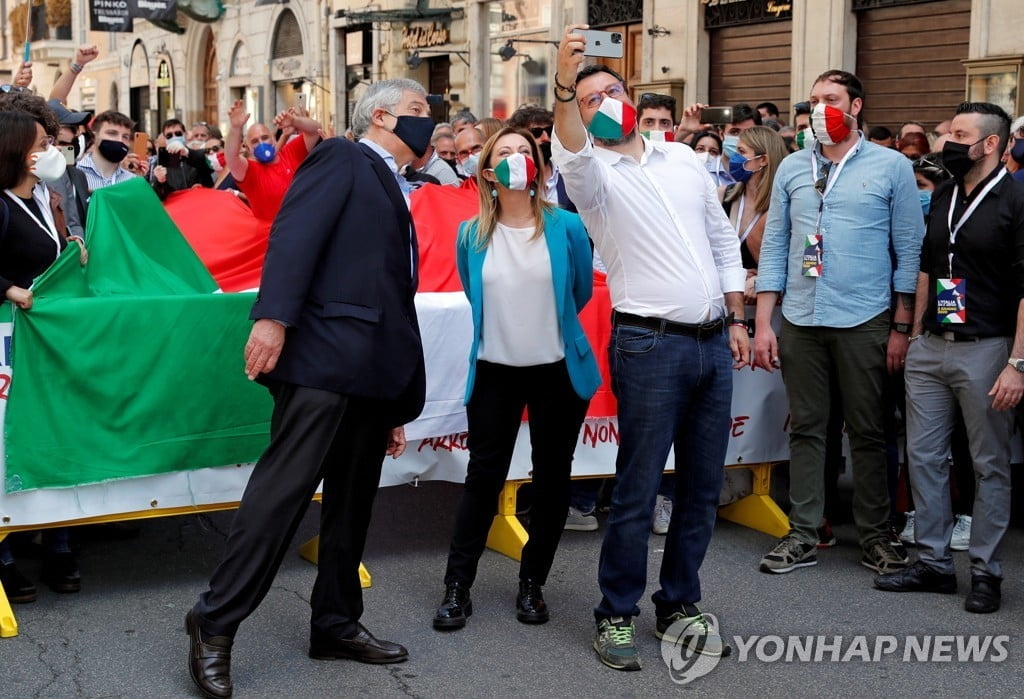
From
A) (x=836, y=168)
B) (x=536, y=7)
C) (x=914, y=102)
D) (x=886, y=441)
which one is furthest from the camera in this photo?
(x=536, y=7)

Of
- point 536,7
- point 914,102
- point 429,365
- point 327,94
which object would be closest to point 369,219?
point 429,365

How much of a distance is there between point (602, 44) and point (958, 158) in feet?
6.21

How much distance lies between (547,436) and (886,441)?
2.07 metres

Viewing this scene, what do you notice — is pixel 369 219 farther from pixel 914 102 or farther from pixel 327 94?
pixel 327 94

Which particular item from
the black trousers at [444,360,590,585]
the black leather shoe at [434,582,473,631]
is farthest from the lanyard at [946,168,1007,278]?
the black leather shoe at [434,582,473,631]

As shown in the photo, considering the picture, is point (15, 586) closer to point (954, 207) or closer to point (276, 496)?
point (276, 496)

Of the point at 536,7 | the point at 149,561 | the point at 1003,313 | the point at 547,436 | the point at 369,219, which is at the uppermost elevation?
the point at 536,7

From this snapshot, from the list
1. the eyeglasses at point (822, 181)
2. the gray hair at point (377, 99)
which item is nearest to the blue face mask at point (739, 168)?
the eyeglasses at point (822, 181)

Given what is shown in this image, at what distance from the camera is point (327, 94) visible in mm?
26047

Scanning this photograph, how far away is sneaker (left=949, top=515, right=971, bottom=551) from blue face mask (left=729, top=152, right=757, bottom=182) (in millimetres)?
1938

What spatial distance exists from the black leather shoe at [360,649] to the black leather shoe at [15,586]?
1293 millimetres

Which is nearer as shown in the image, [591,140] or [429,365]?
[591,140]

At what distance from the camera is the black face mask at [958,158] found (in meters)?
5.07

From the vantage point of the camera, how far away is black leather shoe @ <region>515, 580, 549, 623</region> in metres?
4.88
